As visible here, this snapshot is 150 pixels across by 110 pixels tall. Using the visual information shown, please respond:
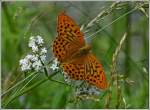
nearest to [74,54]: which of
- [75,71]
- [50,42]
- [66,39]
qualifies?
[66,39]

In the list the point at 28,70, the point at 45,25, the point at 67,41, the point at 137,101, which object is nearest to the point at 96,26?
the point at 67,41

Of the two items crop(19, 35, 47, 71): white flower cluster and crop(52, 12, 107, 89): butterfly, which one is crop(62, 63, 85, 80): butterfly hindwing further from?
crop(19, 35, 47, 71): white flower cluster

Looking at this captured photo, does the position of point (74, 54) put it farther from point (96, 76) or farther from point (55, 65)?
point (96, 76)

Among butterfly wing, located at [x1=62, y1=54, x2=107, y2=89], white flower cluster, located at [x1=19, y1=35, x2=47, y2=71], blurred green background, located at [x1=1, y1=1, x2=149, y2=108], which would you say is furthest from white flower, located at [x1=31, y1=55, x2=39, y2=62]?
blurred green background, located at [x1=1, y1=1, x2=149, y2=108]

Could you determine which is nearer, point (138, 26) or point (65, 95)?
point (65, 95)

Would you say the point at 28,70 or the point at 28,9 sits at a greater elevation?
the point at 28,9

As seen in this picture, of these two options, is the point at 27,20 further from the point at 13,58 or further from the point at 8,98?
the point at 8,98

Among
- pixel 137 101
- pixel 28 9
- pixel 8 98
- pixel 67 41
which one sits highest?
pixel 28 9
